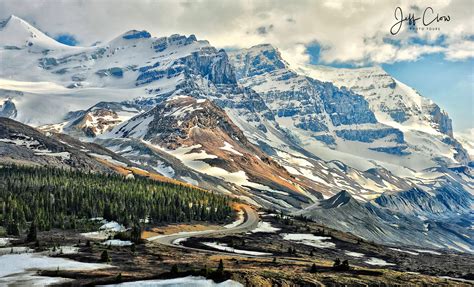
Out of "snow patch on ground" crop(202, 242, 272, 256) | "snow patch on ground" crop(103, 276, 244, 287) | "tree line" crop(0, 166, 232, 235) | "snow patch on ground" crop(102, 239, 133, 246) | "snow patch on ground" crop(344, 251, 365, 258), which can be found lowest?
"snow patch on ground" crop(103, 276, 244, 287)

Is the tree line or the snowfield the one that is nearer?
the snowfield

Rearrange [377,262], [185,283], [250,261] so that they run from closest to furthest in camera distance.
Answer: [185,283] → [250,261] → [377,262]

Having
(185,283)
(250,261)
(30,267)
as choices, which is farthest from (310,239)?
(185,283)

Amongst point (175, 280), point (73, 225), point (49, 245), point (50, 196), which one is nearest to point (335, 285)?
point (175, 280)

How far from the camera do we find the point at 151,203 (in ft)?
652

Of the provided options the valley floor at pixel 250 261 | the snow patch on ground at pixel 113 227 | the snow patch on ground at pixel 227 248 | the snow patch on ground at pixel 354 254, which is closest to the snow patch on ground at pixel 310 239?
the valley floor at pixel 250 261

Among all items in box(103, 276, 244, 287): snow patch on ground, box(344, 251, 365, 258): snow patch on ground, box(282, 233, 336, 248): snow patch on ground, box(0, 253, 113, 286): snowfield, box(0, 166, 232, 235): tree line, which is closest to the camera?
box(103, 276, 244, 287): snow patch on ground

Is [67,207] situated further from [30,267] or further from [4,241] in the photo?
[30,267]

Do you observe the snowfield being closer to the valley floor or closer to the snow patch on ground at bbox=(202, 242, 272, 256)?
the valley floor

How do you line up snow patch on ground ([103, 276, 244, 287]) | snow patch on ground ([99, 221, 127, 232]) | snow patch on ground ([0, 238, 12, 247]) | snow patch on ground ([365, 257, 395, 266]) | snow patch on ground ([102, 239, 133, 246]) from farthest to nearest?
snow patch on ground ([99, 221, 127, 232]) → snow patch on ground ([365, 257, 395, 266]) → snow patch on ground ([102, 239, 133, 246]) → snow patch on ground ([0, 238, 12, 247]) → snow patch on ground ([103, 276, 244, 287])

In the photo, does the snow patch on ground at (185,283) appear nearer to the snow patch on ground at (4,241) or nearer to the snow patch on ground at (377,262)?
the snow patch on ground at (4,241)

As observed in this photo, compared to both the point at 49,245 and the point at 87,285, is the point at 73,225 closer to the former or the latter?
the point at 49,245

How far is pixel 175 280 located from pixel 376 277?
1224 inches

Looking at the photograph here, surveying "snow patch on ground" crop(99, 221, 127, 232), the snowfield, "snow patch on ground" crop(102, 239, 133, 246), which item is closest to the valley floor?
"snow patch on ground" crop(102, 239, 133, 246)
